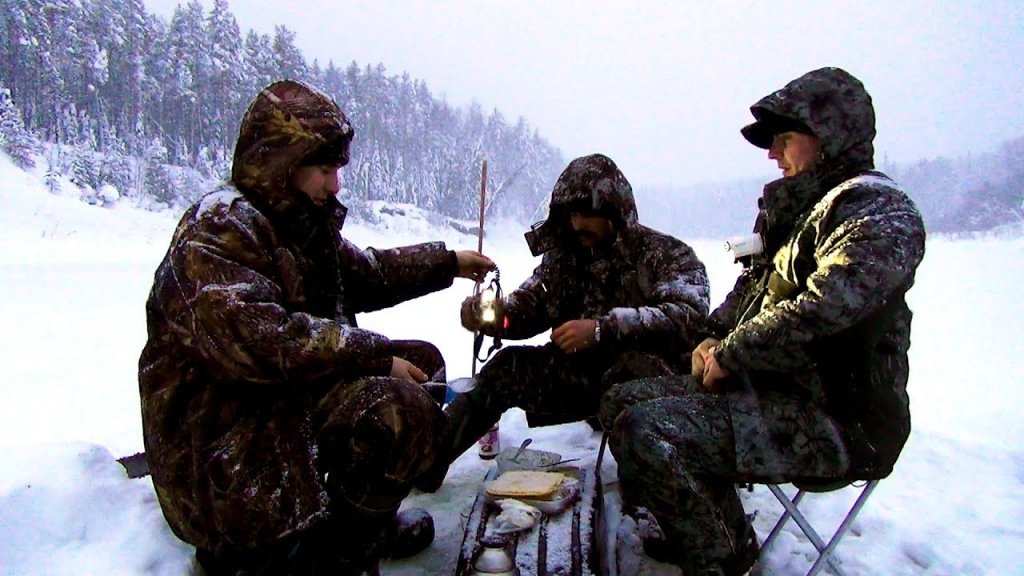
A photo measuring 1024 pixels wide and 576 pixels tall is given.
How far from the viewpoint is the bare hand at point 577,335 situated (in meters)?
3.53

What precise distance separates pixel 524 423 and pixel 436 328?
17.8ft

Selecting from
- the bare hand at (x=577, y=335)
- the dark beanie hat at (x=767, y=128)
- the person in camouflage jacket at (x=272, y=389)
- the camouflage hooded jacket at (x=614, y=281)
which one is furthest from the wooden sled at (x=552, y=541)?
the dark beanie hat at (x=767, y=128)

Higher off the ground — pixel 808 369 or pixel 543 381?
pixel 808 369

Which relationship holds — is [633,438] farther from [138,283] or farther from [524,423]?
[138,283]

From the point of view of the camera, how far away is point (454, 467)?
4.27 m

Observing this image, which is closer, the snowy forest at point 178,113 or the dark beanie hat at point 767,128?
the dark beanie hat at point 767,128

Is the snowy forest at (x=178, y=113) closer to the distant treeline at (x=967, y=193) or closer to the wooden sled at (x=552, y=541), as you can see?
the distant treeline at (x=967, y=193)

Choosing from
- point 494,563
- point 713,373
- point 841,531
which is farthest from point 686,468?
point 494,563

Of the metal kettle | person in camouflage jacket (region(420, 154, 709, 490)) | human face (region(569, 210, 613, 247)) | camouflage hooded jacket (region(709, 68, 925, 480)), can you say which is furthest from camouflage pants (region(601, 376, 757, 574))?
human face (region(569, 210, 613, 247))

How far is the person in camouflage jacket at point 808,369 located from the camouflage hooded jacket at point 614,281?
941 millimetres

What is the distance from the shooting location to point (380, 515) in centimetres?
255

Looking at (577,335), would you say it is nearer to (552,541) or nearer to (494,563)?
(552,541)

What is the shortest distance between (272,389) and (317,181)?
983 millimetres

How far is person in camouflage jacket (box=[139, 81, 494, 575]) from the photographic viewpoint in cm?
226
